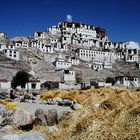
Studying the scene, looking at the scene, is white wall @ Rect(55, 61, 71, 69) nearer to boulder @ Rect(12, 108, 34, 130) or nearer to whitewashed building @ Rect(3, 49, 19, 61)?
whitewashed building @ Rect(3, 49, 19, 61)

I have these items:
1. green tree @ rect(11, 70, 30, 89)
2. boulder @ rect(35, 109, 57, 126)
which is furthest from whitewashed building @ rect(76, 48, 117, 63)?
boulder @ rect(35, 109, 57, 126)

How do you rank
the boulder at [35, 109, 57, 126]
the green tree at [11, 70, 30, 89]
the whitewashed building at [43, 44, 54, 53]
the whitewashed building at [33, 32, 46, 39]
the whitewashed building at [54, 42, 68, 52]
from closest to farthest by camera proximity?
the boulder at [35, 109, 57, 126]
the green tree at [11, 70, 30, 89]
the whitewashed building at [43, 44, 54, 53]
the whitewashed building at [54, 42, 68, 52]
the whitewashed building at [33, 32, 46, 39]

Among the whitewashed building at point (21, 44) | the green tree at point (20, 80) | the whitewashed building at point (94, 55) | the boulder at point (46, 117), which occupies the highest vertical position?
the whitewashed building at point (21, 44)

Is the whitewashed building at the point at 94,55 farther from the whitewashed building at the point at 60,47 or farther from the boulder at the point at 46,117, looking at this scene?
the boulder at the point at 46,117

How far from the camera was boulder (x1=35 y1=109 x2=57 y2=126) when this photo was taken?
813 centimetres

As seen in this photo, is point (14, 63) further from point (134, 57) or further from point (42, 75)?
point (134, 57)

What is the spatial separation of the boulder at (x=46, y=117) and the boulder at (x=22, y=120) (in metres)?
0.45

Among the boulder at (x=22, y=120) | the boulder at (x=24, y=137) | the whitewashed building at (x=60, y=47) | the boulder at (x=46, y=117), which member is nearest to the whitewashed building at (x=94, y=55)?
the whitewashed building at (x=60, y=47)

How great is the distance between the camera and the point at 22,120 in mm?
7445

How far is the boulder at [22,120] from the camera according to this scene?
24.1 ft

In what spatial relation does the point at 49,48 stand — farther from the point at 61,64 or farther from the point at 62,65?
the point at 62,65

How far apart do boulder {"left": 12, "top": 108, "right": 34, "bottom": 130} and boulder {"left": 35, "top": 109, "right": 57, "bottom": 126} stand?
45 centimetres

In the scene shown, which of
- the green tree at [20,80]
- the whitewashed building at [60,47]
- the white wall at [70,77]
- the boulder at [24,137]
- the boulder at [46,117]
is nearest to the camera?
the boulder at [24,137]

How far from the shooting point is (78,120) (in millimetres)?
5574
